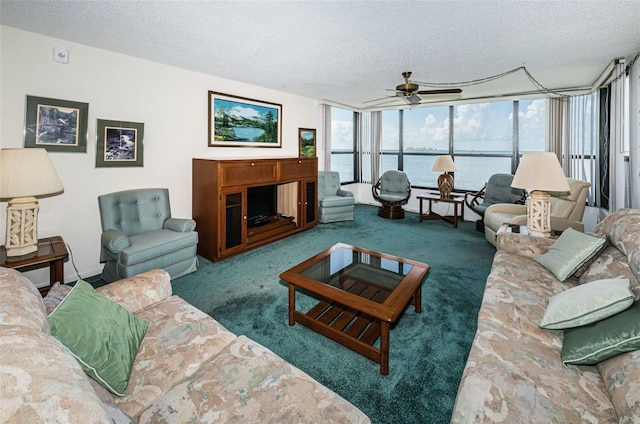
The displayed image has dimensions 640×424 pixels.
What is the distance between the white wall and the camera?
2.88 m

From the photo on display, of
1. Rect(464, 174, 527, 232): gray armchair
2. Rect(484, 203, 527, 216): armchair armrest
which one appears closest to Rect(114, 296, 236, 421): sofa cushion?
Rect(484, 203, 527, 216): armchair armrest

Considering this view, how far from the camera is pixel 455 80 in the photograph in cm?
456

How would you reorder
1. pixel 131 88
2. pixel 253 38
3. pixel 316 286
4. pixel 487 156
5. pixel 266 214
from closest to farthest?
1. pixel 316 286
2. pixel 253 38
3. pixel 131 88
4. pixel 266 214
5. pixel 487 156

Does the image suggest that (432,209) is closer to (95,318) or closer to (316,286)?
(316,286)

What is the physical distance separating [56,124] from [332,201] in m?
4.10

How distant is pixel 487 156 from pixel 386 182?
208cm

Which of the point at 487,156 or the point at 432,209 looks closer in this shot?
the point at 487,156

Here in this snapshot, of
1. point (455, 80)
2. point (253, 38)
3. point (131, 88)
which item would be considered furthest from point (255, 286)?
point (455, 80)

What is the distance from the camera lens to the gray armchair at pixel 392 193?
6.39 meters

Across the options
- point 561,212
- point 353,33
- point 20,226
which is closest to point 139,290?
point 20,226

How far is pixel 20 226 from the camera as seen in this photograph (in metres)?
2.59

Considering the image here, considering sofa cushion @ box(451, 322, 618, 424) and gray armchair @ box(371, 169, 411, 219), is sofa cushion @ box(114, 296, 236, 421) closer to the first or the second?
sofa cushion @ box(451, 322, 618, 424)

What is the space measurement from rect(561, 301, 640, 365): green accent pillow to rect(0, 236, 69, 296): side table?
3.56m

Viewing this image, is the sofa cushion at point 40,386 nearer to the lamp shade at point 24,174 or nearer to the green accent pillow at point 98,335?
the green accent pillow at point 98,335
